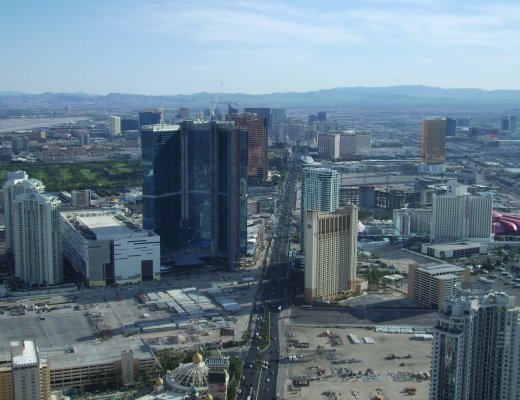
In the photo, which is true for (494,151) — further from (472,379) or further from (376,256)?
(472,379)

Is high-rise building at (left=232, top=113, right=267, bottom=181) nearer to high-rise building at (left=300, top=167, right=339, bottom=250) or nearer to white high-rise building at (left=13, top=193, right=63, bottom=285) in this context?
high-rise building at (left=300, top=167, right=339, bottom=250)

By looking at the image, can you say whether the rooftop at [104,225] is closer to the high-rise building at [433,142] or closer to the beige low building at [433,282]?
the beige low building at [433,282]

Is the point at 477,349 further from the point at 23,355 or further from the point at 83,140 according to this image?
the point at 83,140

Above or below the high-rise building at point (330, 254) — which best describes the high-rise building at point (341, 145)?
above

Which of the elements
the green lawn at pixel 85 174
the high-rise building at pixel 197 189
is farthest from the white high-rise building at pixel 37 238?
the green lawn at pixel 85 174

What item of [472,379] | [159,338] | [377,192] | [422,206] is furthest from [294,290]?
[377,192]

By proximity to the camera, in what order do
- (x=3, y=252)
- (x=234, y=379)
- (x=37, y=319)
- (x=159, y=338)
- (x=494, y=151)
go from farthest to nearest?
(x=494, y=151) < (x=3, y=252) < (x=37, y=319) < (x=159, y=338) < (x=234, y=379)
